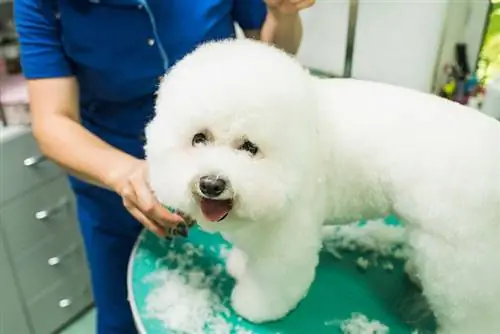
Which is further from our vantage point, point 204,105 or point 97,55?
point 97,55

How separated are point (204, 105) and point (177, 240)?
0.37 m

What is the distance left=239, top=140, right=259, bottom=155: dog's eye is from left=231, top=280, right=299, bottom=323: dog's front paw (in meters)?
0.22

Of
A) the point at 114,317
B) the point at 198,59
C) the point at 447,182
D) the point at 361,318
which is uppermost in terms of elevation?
the point at 198,59

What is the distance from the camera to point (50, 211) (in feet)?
4.76

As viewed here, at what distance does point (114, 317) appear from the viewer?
1.08 meters

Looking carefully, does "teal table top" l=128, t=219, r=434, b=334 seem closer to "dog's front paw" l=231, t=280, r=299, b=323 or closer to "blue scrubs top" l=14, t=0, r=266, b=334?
"dog's front paw" l=231, t=280, r=299, b=323

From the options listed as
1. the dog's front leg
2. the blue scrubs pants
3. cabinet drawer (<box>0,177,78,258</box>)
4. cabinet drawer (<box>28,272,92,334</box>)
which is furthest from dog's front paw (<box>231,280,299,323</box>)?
cabinet drawer (<box>28,272,92,334</box>)

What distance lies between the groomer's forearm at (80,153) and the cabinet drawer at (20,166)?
495mm

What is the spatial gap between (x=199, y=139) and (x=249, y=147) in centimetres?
5

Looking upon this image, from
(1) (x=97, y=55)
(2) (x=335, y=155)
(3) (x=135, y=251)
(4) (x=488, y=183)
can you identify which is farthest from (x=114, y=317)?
(4) (x=488, y=183)

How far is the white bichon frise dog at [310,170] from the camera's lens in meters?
0.58

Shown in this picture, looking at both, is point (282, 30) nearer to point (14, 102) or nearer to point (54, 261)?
point (14, 102)

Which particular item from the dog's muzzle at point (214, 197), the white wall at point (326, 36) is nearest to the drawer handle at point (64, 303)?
the white wall at point (326, 36)

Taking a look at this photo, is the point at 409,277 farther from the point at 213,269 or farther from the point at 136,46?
the point at 136,46
